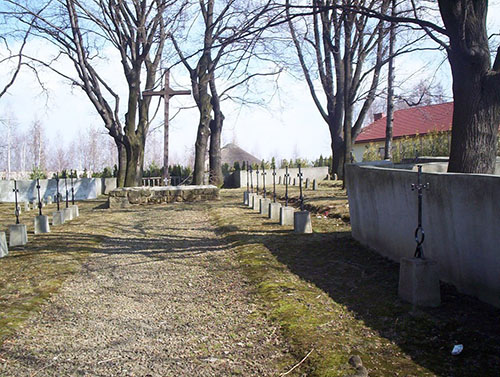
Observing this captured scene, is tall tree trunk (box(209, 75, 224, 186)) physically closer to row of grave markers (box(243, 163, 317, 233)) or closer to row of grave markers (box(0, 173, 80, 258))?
row of grave markers (box(243, 163, 317, 233))

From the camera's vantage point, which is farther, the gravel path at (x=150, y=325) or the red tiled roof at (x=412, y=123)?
the red tiled roof at (x=412, y=123)

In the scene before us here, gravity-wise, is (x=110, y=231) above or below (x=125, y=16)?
below

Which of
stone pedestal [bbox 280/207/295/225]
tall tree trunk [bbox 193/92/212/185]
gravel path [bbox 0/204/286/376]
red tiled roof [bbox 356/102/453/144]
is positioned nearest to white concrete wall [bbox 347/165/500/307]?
gravel path [bbox 0/204/286/376]

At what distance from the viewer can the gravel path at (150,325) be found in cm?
353

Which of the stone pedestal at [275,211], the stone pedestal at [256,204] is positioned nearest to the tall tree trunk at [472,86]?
the stone pedestal at [275,211]

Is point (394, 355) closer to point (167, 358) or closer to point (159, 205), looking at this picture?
point (167, 358)

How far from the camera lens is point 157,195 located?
698 inches

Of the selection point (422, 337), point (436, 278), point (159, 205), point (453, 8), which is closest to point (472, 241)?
point (436, 278)

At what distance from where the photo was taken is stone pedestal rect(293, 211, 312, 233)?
8859mm

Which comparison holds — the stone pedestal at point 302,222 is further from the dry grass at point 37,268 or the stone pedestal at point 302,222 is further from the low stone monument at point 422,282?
the low stone monument at point 422,282

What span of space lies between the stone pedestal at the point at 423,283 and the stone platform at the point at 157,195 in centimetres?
1364

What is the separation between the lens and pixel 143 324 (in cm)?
447

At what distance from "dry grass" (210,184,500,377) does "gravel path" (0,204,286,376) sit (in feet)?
1.03

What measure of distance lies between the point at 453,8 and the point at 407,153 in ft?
64.9
